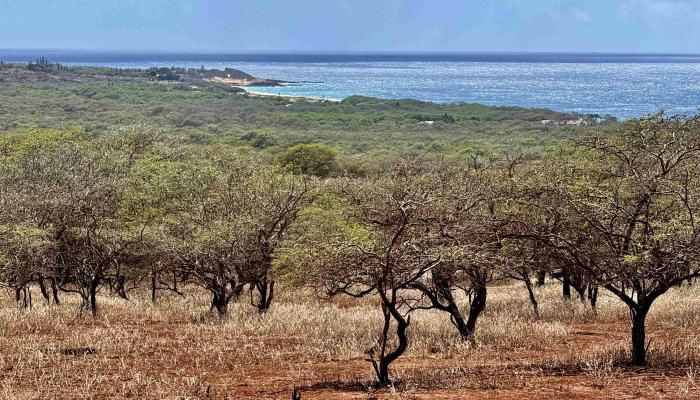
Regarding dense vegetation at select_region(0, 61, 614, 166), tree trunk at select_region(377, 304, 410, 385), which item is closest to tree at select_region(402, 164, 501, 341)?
tree trunk at select_region(377, 304, 410, 385)

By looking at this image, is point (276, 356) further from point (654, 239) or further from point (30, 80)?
point (30, 80)

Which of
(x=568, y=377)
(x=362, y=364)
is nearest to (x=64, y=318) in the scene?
(x=362, y=364)

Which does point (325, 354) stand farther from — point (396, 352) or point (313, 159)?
point (313, 159)

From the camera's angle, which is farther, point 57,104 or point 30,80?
point 30,80

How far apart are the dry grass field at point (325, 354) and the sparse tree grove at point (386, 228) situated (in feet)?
2.09

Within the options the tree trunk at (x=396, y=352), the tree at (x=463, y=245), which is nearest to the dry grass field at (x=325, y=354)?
the tree trunk at (x=396, y=352)

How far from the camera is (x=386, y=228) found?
1639 cm

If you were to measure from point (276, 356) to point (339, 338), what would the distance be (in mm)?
2596

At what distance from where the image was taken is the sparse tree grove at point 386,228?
12.2 m

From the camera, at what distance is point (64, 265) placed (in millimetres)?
23219

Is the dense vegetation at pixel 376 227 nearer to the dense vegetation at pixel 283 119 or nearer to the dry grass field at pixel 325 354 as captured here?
the dry grass field at pixel 325 354

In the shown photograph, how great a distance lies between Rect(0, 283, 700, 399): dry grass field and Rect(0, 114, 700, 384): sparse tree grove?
0.64 m

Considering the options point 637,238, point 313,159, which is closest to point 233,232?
point 637,238

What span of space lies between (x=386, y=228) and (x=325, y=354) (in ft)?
10.4
